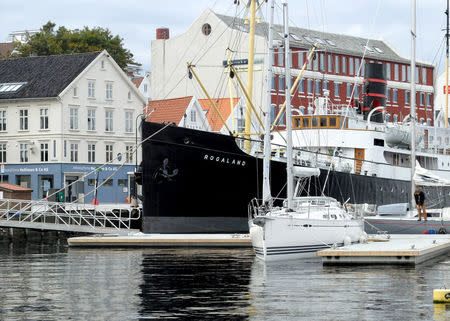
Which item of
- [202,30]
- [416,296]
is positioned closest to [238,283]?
[416,296]

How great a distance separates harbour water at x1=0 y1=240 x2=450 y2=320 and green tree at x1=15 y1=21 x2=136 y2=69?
53.8 meters

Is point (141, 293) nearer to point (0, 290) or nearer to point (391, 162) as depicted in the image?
point (0, 290)

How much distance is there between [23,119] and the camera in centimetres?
7612

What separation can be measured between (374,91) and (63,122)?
25193 millimetres

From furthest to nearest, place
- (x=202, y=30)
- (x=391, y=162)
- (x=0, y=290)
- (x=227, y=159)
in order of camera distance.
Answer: (x=202, y=30), (x=391, y=162), (x=227, y=159), (x=0, y=290)

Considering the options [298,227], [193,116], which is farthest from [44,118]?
[298,227]

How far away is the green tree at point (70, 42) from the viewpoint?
88.5 m

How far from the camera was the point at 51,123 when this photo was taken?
7500cm

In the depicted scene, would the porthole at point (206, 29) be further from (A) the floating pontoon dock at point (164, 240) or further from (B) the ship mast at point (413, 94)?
(A) the floating pontoon dock at point (164, 240)

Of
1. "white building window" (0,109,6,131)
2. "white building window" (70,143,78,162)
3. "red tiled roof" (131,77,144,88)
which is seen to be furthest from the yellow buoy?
"red tiled roof" (131,77,144,88)

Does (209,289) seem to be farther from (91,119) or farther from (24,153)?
(91,119)

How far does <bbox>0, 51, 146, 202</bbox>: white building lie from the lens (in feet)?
245

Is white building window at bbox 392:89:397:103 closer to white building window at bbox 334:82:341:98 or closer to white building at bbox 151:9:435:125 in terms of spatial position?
white building at bbox 151:9:435:125

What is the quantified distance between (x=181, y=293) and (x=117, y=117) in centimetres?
5602
